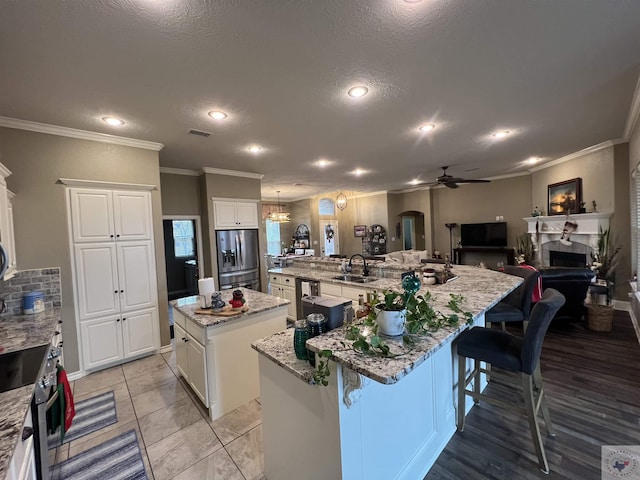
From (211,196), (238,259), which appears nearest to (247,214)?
(211,196)

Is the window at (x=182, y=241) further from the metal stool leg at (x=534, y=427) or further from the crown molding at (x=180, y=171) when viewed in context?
the metal stool leg at (x=534, y=427)

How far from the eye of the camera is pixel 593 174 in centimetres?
493

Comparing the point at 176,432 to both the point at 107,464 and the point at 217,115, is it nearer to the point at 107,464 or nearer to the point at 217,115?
the point at 107,464

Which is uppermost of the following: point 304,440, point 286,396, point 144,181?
point 144,181

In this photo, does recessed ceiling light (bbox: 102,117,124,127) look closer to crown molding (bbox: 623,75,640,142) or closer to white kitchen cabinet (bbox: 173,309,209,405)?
white kitchen cabinet (bbox: 173,309,209,405)

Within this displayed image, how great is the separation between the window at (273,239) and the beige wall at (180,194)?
6.64 metres

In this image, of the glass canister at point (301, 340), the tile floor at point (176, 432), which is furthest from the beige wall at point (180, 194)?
the glass canister at point (301, 340)

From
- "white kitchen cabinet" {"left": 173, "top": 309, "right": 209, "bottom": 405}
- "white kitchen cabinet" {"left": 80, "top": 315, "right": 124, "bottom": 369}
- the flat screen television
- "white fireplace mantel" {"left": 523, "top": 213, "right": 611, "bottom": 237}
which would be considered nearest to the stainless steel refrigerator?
"white kitchen cabinet" {"left": 80, "top": 315, "right": 124, "bottom": 369}

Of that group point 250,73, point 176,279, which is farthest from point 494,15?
point 176,279

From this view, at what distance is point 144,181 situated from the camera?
352 cm

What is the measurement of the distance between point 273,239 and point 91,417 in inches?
378

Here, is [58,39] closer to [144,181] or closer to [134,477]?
[144,181]

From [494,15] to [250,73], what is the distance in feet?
5.48

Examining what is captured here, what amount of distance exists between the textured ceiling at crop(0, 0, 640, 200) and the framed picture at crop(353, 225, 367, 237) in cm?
627
